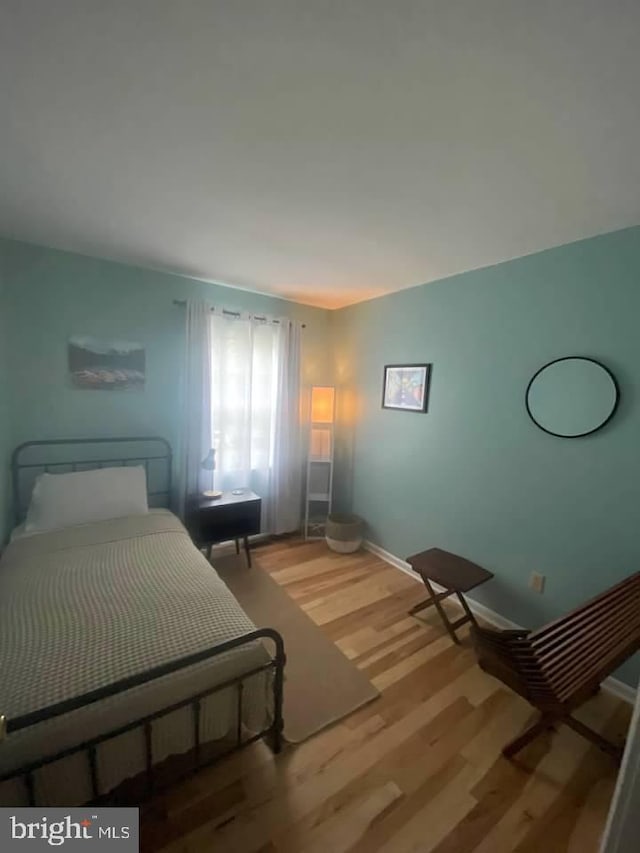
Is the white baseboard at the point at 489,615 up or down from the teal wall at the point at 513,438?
down

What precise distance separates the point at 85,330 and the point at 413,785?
312 cm

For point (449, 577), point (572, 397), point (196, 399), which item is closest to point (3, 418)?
point (196, 399)

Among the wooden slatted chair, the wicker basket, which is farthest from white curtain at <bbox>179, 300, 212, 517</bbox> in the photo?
the wooden slatted chair

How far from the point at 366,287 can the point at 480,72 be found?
6.15 ft

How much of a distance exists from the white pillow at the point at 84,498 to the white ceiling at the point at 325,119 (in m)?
1.56

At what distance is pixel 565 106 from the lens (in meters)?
0.97

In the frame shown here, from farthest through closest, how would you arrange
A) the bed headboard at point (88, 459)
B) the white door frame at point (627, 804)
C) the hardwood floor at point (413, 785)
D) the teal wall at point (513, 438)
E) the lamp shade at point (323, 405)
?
the lamp shade at point (323, 405)
the bed headboard at point (88, 459)
the teal wall at point (513, 438)
the hardwood floor at point (413, 785)
the white door frame at point (627, 804)

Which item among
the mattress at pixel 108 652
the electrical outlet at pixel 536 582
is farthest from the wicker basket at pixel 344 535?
the mattress at pixel 108 652

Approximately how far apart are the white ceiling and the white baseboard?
2.32 metres

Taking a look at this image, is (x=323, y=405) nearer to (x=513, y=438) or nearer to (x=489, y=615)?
(x=513, y=438)

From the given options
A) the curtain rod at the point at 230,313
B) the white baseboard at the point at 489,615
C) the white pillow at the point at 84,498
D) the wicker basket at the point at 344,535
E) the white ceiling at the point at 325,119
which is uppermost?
the white ceiling at the point at 325,119

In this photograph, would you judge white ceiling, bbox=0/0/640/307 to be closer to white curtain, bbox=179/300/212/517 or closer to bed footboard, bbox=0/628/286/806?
white curtain, bbox=179/300/212/517

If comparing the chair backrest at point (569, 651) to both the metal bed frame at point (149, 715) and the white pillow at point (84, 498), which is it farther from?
the white pillow at point (84, 498)

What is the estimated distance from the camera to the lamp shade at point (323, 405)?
330 centimetres
